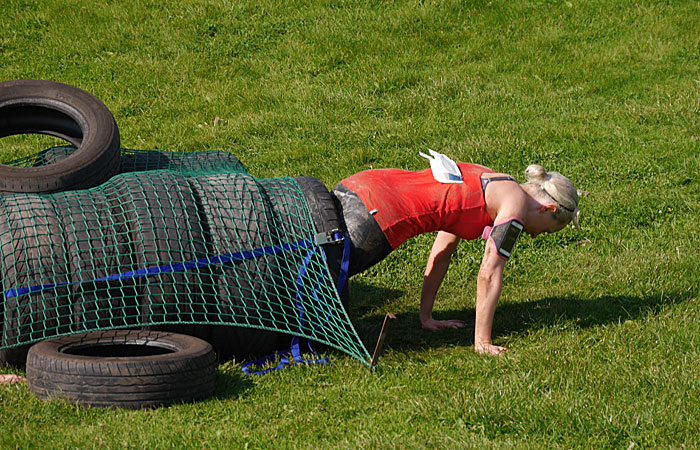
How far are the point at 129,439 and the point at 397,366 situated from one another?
1.94m

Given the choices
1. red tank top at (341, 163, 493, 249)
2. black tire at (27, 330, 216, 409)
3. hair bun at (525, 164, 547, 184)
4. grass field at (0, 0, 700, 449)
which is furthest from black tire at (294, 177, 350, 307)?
hair bun at (525, 164, 547, 184)

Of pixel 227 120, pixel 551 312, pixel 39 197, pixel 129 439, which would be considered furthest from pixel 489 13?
pixel 129 439

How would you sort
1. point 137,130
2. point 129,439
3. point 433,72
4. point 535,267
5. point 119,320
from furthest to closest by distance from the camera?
1. point 433,72
2. point 137,130
3. point 535,267
4. point 119,320
5. point 129,439

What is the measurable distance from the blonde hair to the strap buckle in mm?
1558

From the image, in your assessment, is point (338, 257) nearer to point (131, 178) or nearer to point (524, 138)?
point (131, 178)

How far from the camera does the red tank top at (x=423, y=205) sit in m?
5.74

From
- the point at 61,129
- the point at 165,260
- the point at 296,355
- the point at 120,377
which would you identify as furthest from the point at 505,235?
the point at 61,129

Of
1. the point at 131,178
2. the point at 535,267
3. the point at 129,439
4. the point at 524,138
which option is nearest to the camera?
the point at 129,439

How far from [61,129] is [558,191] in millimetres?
4358

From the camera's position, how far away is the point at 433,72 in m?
11.8

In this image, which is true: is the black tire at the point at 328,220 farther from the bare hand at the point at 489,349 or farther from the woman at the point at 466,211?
the bare hand at the point at 489,349

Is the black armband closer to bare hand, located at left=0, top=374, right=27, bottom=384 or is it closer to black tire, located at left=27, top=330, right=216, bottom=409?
black tire, located at left=27, top=330, right=216, bottom=409

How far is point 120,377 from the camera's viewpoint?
4480 mm

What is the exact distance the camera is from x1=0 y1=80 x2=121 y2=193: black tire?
6.03m
